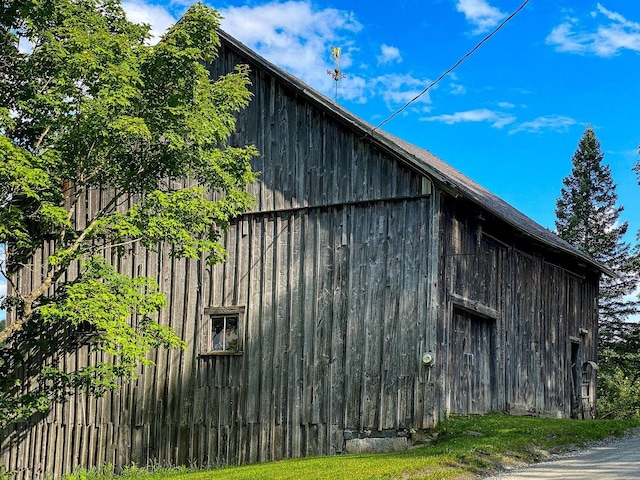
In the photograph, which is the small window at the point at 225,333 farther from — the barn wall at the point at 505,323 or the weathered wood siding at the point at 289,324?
the barn wall at the point at 505,323

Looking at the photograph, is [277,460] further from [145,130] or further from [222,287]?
[145,130]

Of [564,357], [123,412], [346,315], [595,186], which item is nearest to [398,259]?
[346,315]

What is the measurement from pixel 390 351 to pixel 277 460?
314cm

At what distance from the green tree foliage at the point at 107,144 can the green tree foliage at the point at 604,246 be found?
27580mm

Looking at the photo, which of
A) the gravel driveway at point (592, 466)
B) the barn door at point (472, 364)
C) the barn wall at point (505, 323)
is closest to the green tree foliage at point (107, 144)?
the barn wall at point (505, 323)

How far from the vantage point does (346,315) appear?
16.5 m

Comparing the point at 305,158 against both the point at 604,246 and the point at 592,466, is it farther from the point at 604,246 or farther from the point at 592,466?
the point at 604,246

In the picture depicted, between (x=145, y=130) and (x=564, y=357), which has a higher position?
(x=145, y=130)

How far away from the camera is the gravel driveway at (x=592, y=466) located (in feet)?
36.5

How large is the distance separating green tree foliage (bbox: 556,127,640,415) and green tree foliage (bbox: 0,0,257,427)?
27580 mm

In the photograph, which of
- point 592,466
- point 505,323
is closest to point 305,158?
point 505,323

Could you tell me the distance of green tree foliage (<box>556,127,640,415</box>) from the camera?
3919cm

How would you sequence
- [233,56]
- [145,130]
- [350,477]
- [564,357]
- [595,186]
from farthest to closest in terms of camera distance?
[595,186], [564,357], [233,56], [145,130], [350,477]

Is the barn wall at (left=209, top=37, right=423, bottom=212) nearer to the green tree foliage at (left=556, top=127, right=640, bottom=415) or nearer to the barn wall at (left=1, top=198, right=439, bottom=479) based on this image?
the barn wall at (left=1, top=198, right=439, bottom=479)
